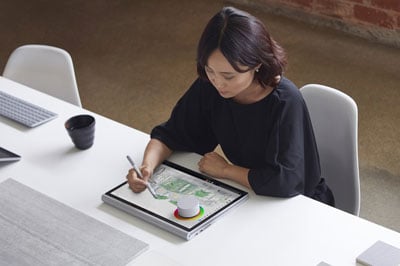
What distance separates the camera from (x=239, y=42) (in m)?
1.74

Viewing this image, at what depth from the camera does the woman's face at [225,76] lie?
1759mm

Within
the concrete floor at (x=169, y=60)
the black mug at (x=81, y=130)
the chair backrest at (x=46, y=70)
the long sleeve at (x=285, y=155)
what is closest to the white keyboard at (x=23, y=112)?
the black mug at (x=81, y=130)

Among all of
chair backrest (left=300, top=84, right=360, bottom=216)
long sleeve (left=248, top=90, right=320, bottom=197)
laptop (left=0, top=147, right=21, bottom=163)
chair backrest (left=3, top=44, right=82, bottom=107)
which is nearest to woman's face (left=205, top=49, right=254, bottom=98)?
long sleeve (left=248, top=90, right=320, bottom=197)

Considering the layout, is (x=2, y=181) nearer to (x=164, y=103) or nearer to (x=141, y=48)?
(x=164, y=103)

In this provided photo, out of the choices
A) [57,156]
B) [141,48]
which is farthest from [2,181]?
[141,48]

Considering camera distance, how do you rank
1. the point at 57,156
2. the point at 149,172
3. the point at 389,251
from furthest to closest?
1. the point at 57,156
2. the point at 149,172
3. the point at 389,251

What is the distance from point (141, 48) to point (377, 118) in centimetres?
171

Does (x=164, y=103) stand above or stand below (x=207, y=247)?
below

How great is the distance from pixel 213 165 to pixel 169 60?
2.47 meters

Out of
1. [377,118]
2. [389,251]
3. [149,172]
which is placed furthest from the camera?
[377,118]

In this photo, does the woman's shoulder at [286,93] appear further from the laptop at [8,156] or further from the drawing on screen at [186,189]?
the laptop at [8,156]

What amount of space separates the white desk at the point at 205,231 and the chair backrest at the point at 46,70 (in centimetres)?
55

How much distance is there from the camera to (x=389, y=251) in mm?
1513

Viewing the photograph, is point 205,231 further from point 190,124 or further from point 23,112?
point 23,112
